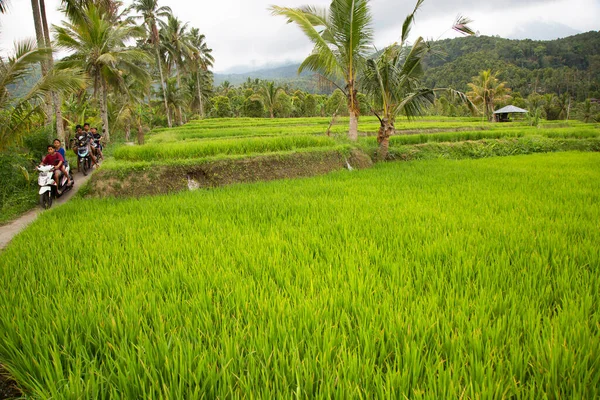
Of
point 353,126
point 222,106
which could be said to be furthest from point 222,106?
point 353,126

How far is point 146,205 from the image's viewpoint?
165 inches

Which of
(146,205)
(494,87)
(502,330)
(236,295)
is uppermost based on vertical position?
(494,87)

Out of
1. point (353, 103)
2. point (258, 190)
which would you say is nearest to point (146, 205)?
point (258, 190)

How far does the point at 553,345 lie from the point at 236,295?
1430 millimetres

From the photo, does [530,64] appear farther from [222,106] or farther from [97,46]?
[97,46]

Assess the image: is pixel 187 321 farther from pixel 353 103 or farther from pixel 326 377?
pixel 353 103

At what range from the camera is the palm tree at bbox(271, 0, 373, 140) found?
6.83 meters

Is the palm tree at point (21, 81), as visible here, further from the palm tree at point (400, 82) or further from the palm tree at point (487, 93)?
Result: the palm tree at point (487, 93)

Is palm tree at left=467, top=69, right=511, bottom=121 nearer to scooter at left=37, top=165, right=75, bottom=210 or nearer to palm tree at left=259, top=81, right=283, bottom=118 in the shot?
palm tree at left=259, top=81, right=283, bottom=118

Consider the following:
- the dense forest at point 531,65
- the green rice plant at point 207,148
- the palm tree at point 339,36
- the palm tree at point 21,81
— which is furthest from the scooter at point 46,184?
the dense forest at point 531,65

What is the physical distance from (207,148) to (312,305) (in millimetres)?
5397

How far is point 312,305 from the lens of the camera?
156 cm

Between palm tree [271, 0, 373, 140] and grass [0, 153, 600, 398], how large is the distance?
5.12 meters

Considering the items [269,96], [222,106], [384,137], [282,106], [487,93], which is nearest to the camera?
[384,137]
